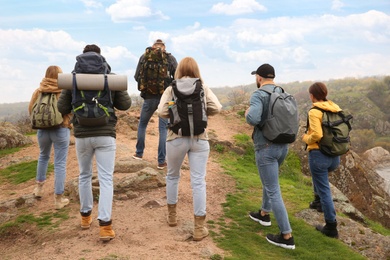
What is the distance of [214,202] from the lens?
7.01 m

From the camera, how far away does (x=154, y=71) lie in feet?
23.7

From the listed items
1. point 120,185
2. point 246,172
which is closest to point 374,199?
point 246,172

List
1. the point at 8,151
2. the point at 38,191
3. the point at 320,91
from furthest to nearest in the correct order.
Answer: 1. the point at 8,151
2. the point at 38,191
3. the point at 320,91

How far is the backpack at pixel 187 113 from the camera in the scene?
15.4 ft

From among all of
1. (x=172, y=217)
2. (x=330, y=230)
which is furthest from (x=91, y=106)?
(x=330, y=230)

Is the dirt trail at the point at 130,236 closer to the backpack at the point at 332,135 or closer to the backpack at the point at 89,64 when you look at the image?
the backpack at the point at 332,135

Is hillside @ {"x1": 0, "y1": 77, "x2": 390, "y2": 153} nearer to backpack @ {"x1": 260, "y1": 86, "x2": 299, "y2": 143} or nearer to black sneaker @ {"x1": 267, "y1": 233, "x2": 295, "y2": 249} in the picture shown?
black sneaker @ {"x1": 267, "y1": 233, "x2": 295, "y2": 249}

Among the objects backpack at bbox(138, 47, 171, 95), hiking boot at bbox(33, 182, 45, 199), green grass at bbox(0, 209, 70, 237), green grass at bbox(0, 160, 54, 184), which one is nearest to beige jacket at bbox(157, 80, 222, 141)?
backpack at bbox(138, 47, 171, 95)

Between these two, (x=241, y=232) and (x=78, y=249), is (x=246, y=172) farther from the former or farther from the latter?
(x=78, y=249)

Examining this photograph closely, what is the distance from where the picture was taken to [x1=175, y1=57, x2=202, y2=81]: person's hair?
482 cm

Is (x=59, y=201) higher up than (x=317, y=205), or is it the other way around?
(x=59, y=201)

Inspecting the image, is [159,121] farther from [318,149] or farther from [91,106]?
[318,149]

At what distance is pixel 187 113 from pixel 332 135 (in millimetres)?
2268

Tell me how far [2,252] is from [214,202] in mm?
3524
